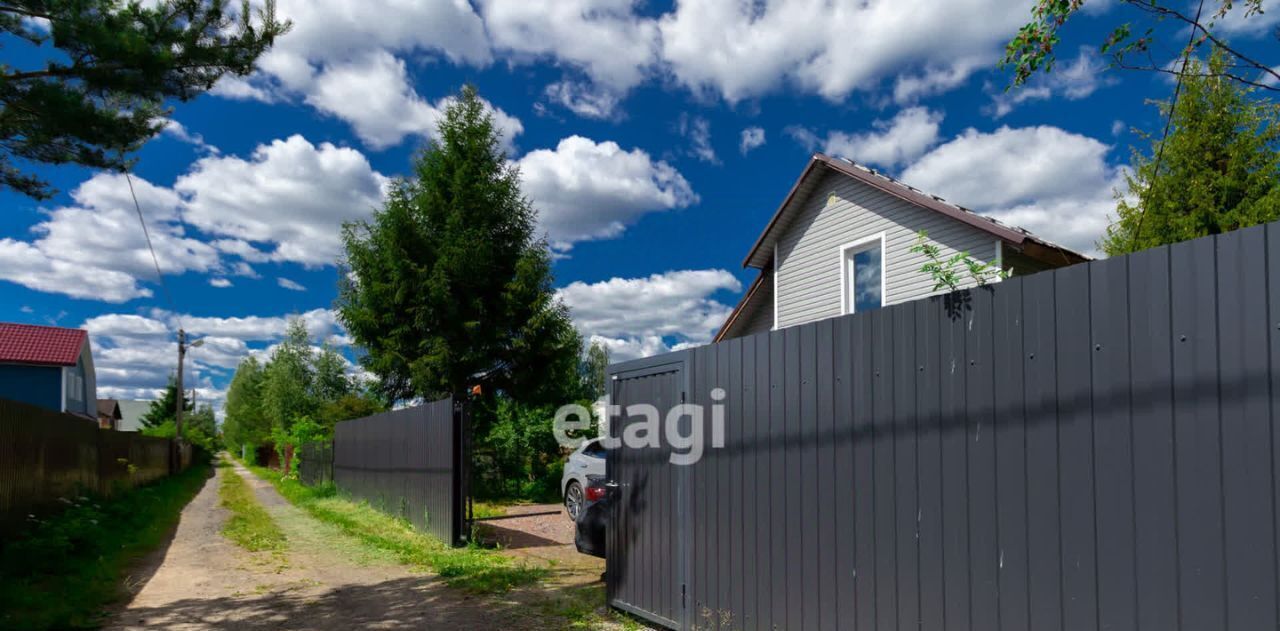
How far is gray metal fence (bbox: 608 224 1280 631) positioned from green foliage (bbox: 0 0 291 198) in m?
5.61

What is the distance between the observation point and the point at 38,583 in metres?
7.06

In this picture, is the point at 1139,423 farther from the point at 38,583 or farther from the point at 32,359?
the point at 32,359

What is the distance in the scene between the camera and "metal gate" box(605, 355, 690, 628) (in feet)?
18.3

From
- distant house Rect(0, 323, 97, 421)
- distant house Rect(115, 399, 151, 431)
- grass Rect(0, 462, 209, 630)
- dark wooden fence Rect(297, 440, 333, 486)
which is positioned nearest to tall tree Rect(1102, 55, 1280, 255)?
grass Rect(0, 462, 209, 630)

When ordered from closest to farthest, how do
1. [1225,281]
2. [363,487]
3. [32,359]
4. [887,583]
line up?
1. [1225,281]
2. [887,583]
3. [363,487]
4. [32,359]

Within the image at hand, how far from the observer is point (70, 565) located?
26.1ft

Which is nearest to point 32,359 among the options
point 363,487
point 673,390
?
point 363,487

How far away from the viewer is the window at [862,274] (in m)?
13.1

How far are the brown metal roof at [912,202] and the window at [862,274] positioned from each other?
975 millimetres

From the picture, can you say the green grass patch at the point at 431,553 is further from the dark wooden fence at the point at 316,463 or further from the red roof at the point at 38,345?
the red roof at the point at 38,345

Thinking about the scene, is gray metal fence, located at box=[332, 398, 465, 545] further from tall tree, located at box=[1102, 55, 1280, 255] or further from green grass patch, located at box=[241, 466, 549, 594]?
tall tree, located at box=[1102, 55, 1280, 255]

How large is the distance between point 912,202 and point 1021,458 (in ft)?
31.5

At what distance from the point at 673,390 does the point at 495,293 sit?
14035 mm

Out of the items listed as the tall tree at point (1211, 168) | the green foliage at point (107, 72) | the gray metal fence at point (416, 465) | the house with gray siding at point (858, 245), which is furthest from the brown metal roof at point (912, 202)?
the green foliage at point (107, 72)
